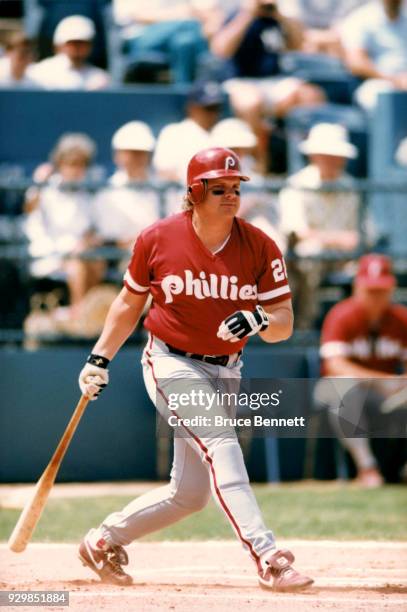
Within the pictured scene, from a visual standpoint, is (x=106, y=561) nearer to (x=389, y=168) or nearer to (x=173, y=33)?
(x=389, y=168)

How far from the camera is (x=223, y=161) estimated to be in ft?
13.5

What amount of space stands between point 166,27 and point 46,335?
300cm

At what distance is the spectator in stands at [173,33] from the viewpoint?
897 centimetres

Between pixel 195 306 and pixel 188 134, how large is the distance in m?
3.88

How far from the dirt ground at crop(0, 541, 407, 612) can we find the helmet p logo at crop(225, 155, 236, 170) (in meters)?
1.53

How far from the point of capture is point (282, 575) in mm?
3936

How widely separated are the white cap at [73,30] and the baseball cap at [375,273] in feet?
9.21

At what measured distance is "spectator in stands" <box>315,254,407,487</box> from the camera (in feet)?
23.4

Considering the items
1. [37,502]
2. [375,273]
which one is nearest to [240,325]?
[37,502]

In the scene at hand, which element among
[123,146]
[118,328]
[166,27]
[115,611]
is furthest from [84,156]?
[115,611]

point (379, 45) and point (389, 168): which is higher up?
point (379, 45)

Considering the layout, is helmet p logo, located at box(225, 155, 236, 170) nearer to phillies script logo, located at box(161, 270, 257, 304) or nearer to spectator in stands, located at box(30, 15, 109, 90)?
phillies script logo, located at box(161, 270, 257, 304)

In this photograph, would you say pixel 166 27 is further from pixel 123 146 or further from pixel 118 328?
pixel 118 328

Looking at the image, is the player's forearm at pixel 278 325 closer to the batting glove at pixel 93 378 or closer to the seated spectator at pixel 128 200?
the batting glove at pixel 93 378
